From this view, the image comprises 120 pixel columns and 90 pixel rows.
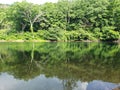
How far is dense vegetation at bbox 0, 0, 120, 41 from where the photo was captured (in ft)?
195

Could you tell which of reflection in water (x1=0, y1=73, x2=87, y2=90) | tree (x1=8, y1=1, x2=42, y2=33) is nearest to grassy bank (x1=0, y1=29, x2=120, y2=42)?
tree (x1=8, y1=1, x2=42, y2=33)

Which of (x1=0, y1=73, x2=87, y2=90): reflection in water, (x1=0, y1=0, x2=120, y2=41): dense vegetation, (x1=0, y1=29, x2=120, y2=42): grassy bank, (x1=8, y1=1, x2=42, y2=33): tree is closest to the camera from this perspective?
(x1=0, y1=73, x2=87, y2=90): reflection in water

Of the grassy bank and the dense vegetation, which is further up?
the dense vegetation

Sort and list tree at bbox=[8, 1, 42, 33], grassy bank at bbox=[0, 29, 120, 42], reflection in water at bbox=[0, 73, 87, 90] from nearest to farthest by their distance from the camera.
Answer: reflection in water at bbox=[0, 73, 87, 90]
grassy bank at bbox=[0, 29, 120, 42]
tree at bbox=[8, 1, 42, 33]

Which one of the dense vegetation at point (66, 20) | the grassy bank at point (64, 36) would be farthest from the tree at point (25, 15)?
the grassy bank at point (64, 36)

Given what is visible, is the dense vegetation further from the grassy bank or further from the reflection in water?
the reflection in water

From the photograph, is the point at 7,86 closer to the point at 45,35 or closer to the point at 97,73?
the point at 97,73

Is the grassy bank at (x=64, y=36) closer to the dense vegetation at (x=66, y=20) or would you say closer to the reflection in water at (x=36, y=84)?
the dense vegetation at (x=66, y=20)

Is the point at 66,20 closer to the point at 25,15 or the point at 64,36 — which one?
the point at 64,36

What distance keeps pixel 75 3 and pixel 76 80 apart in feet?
179

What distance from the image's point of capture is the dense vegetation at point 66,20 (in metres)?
59.5

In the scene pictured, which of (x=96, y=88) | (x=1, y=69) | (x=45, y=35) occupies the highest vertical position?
(x=96, y=88)

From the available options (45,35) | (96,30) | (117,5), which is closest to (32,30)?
(45,35)

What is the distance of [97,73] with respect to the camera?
16.2 meters
